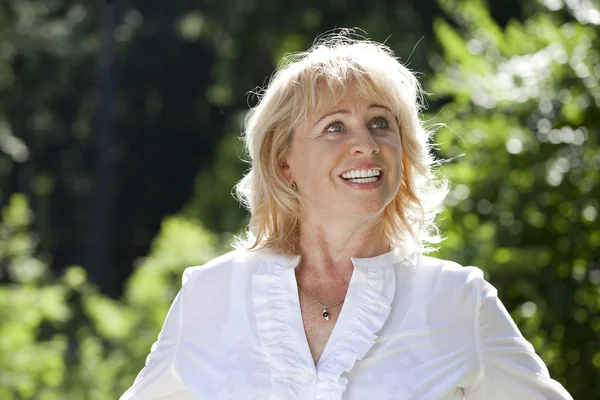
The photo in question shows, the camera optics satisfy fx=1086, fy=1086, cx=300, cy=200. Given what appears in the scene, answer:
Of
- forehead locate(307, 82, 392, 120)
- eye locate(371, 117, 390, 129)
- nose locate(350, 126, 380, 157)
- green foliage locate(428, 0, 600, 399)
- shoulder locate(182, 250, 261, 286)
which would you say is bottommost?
green foliage locate(428, 0, 600, 399)

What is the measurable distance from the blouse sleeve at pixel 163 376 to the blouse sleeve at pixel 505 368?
684 millimetres

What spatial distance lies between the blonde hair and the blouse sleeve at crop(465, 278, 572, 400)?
0.32 m

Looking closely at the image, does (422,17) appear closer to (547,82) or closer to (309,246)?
(547,82)

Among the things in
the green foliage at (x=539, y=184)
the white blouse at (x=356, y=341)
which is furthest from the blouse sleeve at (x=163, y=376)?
the green foliage at (x=539, y=184)

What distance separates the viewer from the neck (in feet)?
8.32

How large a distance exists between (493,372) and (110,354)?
3.54 meters

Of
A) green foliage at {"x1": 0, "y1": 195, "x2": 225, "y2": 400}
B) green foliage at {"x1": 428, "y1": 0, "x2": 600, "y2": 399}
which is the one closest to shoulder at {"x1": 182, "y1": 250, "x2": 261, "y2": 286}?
green foliage at {"x1": 428, "y1": 0, "x2": 600, "y2": 399}

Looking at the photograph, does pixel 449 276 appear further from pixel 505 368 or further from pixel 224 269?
pixel 224 269

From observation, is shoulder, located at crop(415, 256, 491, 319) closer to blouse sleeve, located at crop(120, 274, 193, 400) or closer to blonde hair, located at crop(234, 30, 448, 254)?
blonde hair, located at crop(234, 30, 448, 254)

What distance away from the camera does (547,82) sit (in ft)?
13.2

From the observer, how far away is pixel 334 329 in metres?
2.46

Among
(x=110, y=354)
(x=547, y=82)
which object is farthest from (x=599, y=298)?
(x=110, y=354)

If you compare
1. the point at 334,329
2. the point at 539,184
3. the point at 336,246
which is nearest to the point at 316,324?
the point at 334,329

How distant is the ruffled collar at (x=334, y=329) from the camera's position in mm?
2375
